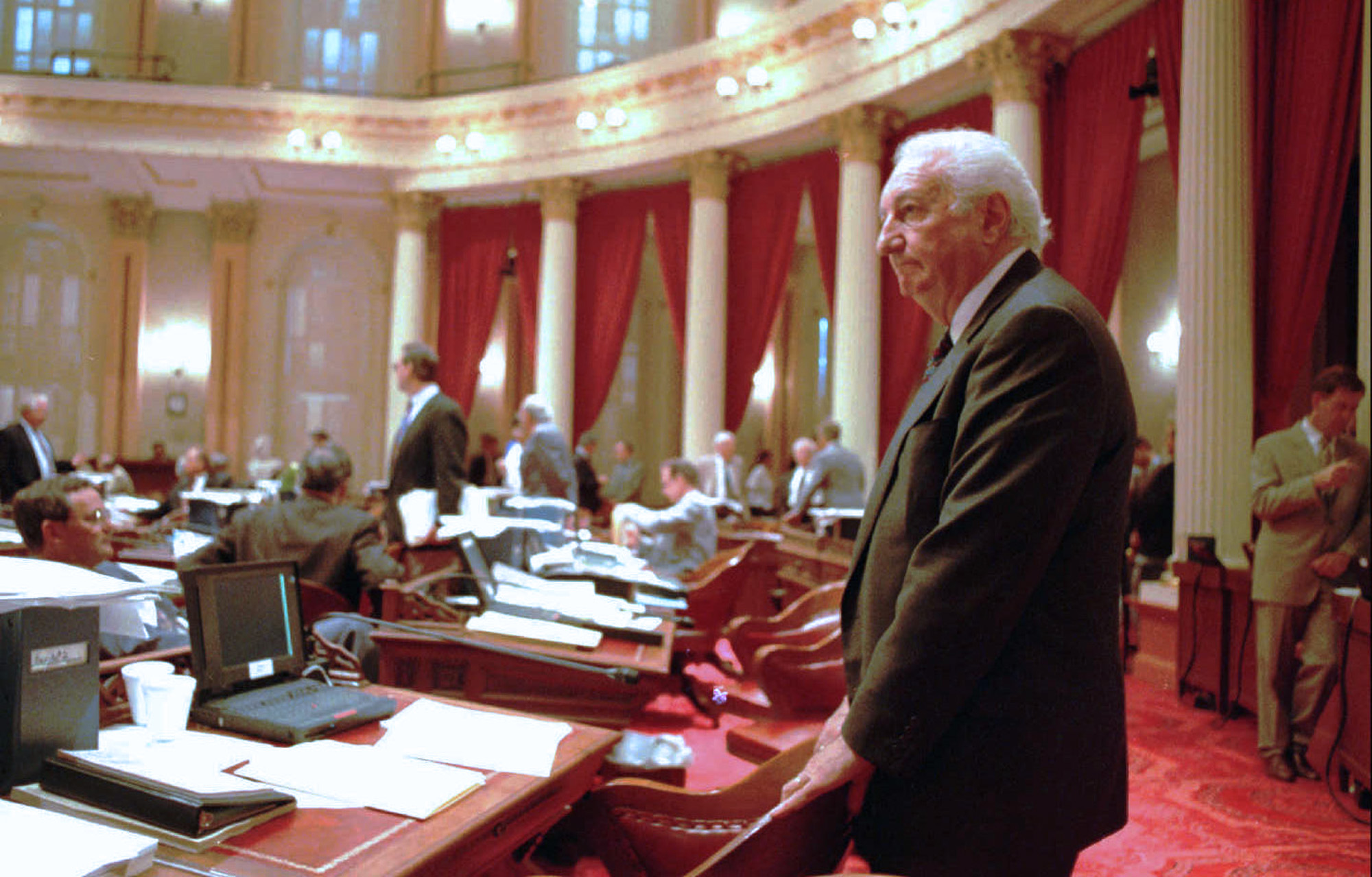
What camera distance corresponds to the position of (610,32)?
13406 millimetres

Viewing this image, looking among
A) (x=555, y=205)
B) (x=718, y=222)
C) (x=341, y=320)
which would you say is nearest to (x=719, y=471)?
(x=718, y=222)

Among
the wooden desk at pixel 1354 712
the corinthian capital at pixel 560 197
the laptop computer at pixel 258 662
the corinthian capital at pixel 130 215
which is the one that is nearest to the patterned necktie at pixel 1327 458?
the wooden desk at pixel 1354 712

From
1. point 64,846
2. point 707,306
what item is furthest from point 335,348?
point 64,846

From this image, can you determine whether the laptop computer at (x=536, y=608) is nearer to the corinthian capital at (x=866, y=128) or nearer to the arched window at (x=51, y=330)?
the corinthian capital at (x=866, y=128)

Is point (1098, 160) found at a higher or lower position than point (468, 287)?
higher

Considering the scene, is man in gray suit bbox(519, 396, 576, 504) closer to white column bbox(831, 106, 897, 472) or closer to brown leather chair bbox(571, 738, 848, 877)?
white column bbox(831, 106, 897, 472)

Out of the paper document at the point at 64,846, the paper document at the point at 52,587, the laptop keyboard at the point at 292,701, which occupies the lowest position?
the laptop keyboard at the point at 292,701

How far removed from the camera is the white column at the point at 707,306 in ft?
36.4

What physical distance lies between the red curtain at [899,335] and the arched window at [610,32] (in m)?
4.76

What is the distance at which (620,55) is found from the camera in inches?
526

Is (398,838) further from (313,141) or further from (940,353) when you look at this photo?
(313,141)

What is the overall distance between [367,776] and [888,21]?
8.33 meters

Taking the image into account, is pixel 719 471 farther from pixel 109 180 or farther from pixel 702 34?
pixel 109 180

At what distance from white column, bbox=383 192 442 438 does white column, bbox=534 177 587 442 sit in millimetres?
1712
